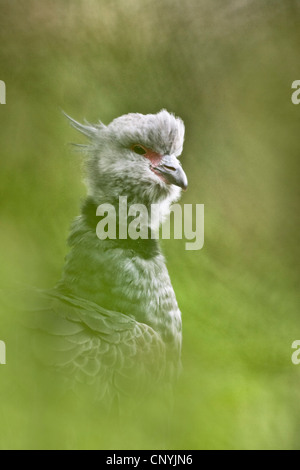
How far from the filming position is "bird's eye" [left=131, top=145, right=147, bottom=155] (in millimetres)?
742

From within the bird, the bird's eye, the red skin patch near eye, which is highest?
the bird's eye

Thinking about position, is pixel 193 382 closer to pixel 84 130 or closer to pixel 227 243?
pixel 227 243

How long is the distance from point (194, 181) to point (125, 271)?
20 centimetres

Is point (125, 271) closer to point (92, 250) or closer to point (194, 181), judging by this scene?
point (92, 250)

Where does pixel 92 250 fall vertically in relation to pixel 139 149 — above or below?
below

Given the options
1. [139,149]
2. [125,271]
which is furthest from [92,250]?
[139,149]

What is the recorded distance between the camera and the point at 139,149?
29.4 inches

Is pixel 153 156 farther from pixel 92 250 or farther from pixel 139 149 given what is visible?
pixel 92 250

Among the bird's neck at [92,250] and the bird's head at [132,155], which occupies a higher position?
the bird's head at [132,155]

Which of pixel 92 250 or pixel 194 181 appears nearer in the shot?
pixel 92 250

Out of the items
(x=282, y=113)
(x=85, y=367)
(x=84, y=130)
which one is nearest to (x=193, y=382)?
(x=85, y=367)

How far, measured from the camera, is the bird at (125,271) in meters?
0.69

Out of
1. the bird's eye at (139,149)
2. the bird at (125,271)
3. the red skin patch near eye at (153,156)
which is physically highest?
the bird's eye at (139,149)

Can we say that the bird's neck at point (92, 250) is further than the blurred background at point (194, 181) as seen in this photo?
Yes
